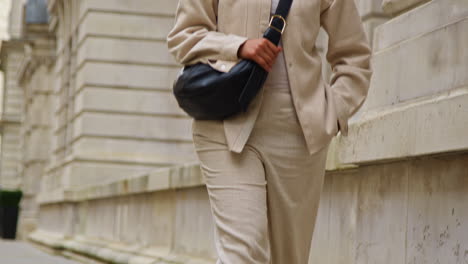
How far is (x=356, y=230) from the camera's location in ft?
17.8

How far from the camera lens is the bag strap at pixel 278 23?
4094mm

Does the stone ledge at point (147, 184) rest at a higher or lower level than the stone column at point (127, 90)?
lower

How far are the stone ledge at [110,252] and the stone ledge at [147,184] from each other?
675mm

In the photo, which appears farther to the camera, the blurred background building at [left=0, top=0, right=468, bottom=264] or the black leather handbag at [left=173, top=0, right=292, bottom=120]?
the blurred background building at [left=0, top=0, right=468, bottom=264]

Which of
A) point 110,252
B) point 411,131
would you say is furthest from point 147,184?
point 411,131

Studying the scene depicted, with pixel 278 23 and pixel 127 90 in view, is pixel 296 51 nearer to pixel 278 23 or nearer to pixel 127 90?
pixel 278 23

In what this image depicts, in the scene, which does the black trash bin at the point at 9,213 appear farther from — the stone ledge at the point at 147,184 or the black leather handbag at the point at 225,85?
the black leather handbag at the point at 225,85

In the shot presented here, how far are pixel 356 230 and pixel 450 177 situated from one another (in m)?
1.05

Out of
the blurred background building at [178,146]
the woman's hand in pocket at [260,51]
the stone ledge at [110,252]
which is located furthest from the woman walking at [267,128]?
the stone ledge at [110,252]

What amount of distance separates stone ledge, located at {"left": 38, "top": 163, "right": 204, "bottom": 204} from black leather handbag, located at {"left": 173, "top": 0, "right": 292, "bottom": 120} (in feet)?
14.8

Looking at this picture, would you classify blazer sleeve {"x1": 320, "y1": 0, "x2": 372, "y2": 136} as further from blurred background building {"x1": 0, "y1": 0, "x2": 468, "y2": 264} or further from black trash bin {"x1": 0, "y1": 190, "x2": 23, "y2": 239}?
black trash bin {"x1": 0, "y1": 190, "x2": 23, "y2": 239}

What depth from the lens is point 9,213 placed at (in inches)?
1147

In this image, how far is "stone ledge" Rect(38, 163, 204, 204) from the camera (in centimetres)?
923

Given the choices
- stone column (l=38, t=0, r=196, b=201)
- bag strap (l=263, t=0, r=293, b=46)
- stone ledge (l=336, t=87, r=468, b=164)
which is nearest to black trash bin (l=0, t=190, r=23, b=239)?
stone column (l=38, t=0, r=196, b=201)
